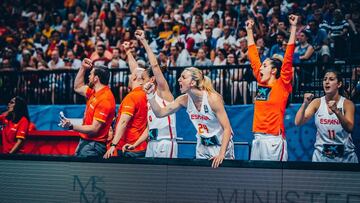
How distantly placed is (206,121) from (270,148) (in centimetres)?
99

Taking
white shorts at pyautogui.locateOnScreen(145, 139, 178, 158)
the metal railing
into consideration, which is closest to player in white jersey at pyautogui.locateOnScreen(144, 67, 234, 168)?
white shorts at pyautogui.locateOnScreen(145, 139, 178, 158)

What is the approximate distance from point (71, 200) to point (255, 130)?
2640 mm

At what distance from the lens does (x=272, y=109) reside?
8.84 m

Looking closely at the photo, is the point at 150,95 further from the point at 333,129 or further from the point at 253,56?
the point at 333,129

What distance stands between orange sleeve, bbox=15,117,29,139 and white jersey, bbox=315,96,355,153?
4.98 metres


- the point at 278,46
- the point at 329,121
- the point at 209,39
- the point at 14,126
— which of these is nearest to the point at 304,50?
the point at 278,46

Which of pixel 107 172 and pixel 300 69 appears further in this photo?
pixel 300 69

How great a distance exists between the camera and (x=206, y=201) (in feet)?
24.5

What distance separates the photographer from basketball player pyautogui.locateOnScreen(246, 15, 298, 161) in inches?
344

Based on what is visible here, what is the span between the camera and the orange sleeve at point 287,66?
28.6 feet

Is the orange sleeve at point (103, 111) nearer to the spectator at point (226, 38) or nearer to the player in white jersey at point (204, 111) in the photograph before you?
the player in white jersey at point (204, 111)

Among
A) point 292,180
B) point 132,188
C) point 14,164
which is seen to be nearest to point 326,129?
point 292,180

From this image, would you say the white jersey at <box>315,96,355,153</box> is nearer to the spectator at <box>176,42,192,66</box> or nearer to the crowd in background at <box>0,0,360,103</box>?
the crowd in background at <box>0,0,360,103</box>

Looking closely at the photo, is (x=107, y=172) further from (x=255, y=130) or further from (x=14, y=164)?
(x=255, y=130)
